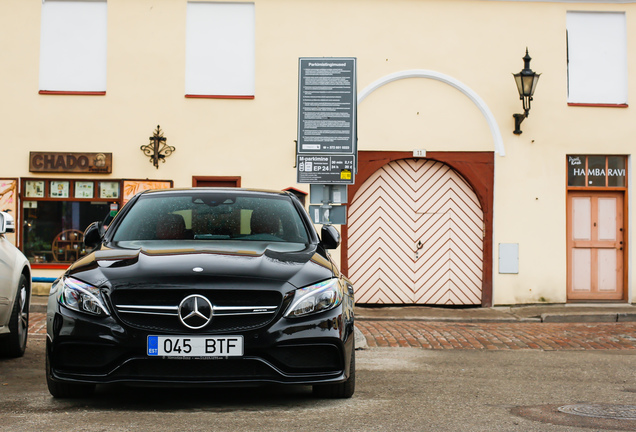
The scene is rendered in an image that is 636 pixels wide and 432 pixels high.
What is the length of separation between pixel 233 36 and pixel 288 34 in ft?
3.43

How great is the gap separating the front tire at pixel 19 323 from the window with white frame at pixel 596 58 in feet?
38.7

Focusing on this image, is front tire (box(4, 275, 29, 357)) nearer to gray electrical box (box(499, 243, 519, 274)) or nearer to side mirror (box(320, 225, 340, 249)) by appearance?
side mirror (box(320, 225, 340, 249))

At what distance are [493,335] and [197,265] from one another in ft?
24.1

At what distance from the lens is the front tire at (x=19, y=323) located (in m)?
8.29

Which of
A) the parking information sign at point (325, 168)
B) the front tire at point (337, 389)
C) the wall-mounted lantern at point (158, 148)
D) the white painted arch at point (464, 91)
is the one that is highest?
the white painted arch at point (464, 91)

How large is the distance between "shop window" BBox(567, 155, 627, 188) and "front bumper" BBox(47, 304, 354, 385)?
12.6 m

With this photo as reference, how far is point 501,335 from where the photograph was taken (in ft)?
39.9

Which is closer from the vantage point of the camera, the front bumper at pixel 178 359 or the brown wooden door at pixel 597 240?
the front bumper at pixel 178 359

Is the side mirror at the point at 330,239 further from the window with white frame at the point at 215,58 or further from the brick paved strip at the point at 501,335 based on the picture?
the window with white frame at the point at 215,58

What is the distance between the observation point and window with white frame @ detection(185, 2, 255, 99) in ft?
55.4

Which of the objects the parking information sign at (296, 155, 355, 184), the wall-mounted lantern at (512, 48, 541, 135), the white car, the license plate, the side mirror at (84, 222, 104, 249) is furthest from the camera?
the wall-mounted lantern at (512, 48, 541, 135)

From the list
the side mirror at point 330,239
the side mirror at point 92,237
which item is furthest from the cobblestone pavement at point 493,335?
the side mirror at point 92,237

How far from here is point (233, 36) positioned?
17.0m

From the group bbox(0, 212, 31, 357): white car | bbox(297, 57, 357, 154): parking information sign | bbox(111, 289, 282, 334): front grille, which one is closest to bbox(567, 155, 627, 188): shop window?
bbox(297, 57, 357, 154): parking information sign
